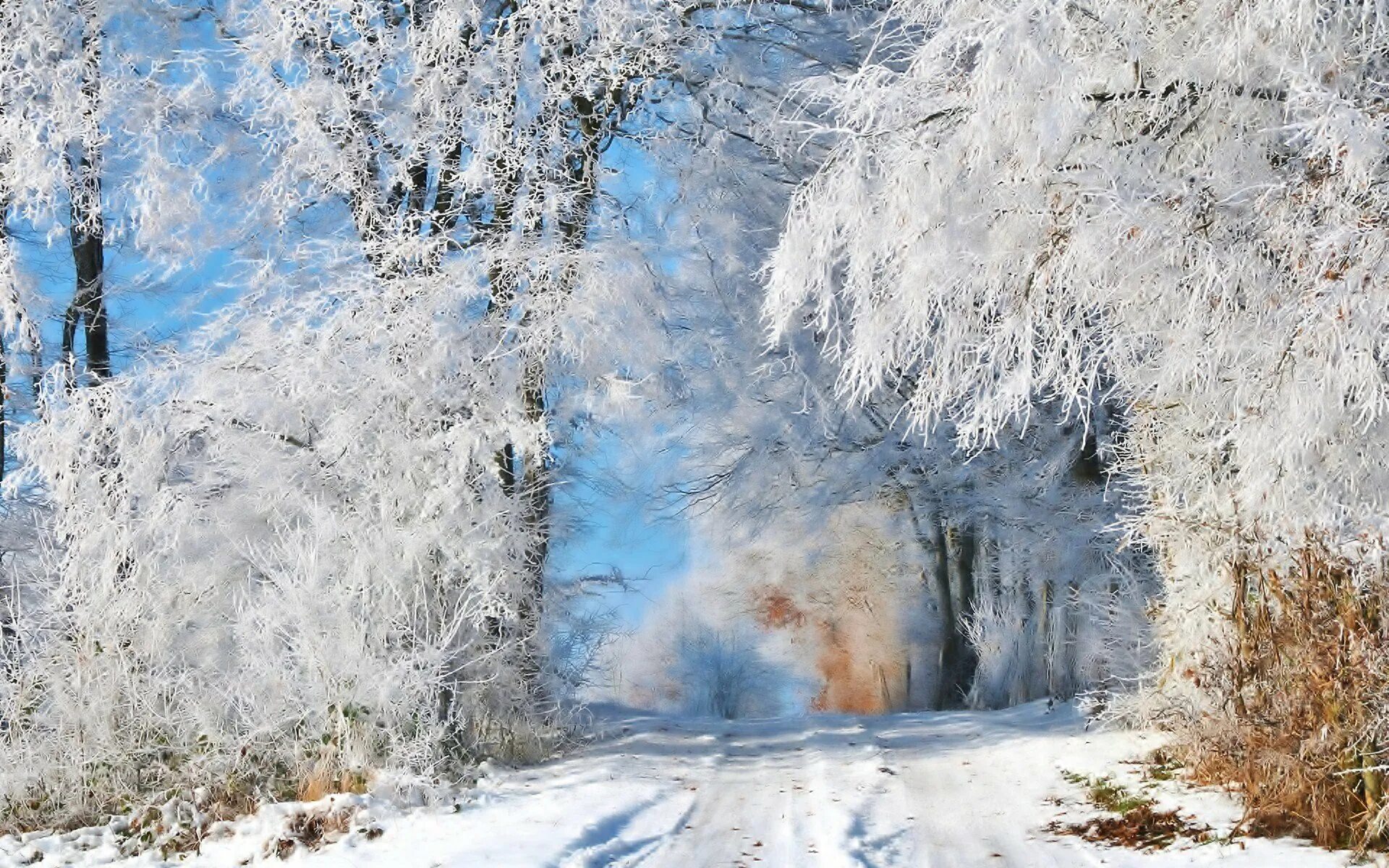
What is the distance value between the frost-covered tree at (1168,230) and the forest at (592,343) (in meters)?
0.03

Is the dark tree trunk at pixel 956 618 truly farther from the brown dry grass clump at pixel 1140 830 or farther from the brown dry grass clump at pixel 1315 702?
the brown dry grass clump at pixel 1315 702

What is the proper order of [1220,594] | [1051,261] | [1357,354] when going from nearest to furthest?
[1357,354]
[1051,261]
[1220,594]

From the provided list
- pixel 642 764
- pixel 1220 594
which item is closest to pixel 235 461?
pixel 642 764

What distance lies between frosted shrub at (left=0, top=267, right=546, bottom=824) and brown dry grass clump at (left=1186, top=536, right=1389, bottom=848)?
15.7 feet

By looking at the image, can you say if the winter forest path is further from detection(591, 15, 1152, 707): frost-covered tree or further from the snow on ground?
detection(591, 15, 1152, 707): frost-covered tree

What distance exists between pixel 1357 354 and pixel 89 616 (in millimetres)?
8285

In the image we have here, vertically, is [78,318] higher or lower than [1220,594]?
higher

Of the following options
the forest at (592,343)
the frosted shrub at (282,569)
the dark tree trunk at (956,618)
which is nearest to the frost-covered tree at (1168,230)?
the forest at (592,343)

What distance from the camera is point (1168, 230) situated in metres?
6.61

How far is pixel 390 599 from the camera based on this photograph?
8.66 meters

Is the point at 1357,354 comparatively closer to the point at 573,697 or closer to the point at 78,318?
the point at 573,697

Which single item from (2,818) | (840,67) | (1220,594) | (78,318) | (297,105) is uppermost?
(840,67)

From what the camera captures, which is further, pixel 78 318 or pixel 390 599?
pixel 78 318

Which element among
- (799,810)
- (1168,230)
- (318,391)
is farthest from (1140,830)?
(318,391)
